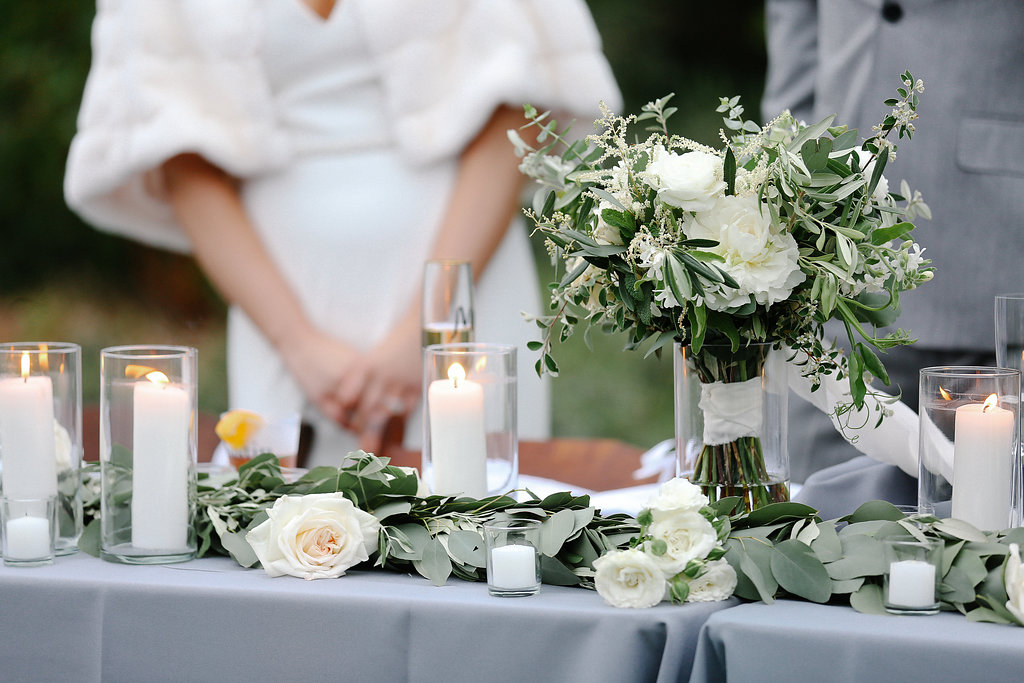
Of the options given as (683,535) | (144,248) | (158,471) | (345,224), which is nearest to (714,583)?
(683,535)

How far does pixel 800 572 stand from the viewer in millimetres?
786

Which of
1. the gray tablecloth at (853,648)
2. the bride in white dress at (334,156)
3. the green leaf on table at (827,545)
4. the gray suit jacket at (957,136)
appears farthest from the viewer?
the bride in white dress at (334,156)

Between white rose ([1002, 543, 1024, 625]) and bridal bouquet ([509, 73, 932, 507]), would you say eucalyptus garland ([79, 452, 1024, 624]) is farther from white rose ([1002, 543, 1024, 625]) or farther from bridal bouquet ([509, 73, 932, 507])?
bridal bouquet ([509, 73, 932, 507])

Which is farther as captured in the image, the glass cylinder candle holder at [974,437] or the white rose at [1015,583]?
the glass cylinder candle holder at [974,437]

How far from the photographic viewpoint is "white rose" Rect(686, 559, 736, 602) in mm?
781

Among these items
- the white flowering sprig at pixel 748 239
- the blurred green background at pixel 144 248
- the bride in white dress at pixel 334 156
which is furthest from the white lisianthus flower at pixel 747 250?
the blurred green background at pixel 144 248

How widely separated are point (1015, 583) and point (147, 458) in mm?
671

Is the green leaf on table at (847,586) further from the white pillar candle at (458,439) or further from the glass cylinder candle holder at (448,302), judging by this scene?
the glass cylinder candle holder at (448,302)

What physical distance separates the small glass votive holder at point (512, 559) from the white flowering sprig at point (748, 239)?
0.61 ft

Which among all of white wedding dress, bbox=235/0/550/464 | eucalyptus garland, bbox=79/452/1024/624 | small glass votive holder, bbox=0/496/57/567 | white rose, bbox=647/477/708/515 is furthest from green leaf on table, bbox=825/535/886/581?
white wedding dress, bbox=235/0/550/464

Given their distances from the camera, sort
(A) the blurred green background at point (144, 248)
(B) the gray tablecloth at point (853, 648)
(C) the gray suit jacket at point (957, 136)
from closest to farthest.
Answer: (B) the gray tablecloth at point (853, 648) < (C) the gray suit jacket at point (957, 136) < (A) the blurred green background at point (144, 248)

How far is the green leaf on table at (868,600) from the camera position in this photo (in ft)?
2.49

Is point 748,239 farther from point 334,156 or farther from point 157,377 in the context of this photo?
point 334,156

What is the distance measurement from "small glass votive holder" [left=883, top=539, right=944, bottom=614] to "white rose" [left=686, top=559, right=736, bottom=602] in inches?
4.2
